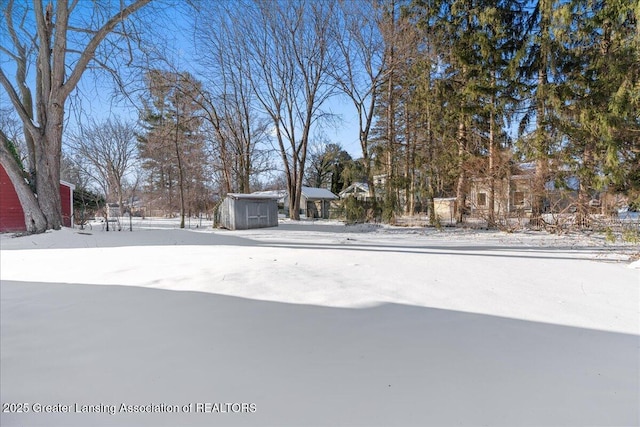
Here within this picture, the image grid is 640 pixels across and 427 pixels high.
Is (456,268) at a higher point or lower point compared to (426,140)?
lower

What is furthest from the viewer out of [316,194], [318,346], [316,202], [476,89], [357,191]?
[316,202]

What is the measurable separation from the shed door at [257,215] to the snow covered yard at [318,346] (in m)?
10.3

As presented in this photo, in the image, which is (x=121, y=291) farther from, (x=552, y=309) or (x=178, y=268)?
(x=552, y=309)

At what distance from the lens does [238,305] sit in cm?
293

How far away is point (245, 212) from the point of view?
14.4 m

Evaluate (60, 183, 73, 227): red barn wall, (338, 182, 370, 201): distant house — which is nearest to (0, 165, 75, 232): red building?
(60, 183, 73, 227): red barn wall

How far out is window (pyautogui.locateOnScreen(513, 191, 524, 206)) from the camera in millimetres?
11188

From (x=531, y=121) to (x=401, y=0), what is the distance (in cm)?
758

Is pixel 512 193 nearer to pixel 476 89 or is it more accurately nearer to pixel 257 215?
pixel 476 89

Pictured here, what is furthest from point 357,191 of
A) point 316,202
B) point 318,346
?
point 318,346

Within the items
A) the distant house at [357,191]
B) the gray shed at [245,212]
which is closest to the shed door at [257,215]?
the gray shed at [245,212]

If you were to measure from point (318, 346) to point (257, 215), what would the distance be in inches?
518

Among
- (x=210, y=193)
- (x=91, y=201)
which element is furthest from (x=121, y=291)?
(x=210, y=193)

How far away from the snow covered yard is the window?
7.86 m
